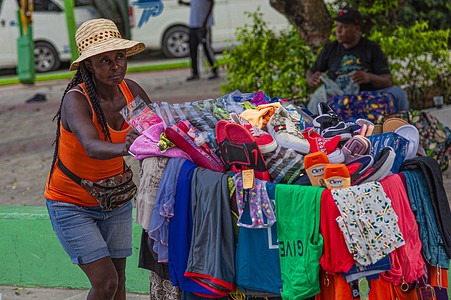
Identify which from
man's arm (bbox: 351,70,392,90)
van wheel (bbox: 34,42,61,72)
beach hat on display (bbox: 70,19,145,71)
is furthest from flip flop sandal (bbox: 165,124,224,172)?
van wheel (bbox: 34,42,61,72)

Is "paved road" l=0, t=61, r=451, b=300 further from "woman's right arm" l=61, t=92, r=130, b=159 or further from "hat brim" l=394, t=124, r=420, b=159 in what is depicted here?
"hat brim" l=394, t=124, r=420, b=159

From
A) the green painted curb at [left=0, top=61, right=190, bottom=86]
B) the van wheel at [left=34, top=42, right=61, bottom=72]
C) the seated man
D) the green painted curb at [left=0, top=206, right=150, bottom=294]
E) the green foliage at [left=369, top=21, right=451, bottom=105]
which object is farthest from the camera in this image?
the van wheel at [left=34, top=42, right=61, bottom=72]

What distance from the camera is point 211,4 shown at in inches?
451

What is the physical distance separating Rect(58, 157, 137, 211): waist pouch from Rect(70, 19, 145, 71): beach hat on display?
1.93 feet

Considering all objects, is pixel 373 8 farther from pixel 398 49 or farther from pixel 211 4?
pixel 211 4

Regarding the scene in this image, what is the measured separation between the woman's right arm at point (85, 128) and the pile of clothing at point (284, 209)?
0.13 meters

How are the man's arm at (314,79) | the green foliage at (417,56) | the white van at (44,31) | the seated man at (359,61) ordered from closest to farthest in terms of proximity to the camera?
the seated man at (359,61)
the man's arm at (314,79)
the green foliage at (417,56)
the white van at (44,31)

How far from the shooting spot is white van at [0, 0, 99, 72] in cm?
1520

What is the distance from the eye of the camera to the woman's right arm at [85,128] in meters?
2.85

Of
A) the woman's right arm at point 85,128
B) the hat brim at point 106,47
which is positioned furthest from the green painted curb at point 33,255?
the hat brim at point 106,47

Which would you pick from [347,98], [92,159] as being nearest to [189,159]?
[92,159]

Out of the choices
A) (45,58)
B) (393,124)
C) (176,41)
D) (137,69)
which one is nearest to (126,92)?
(393,124)

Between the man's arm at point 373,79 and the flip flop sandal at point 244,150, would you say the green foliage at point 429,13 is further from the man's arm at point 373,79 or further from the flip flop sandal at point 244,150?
the flip flop sandal at point 244,150

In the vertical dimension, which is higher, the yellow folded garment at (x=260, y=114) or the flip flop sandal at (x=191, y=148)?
the yellow folded garment at (x=260, y=114)
